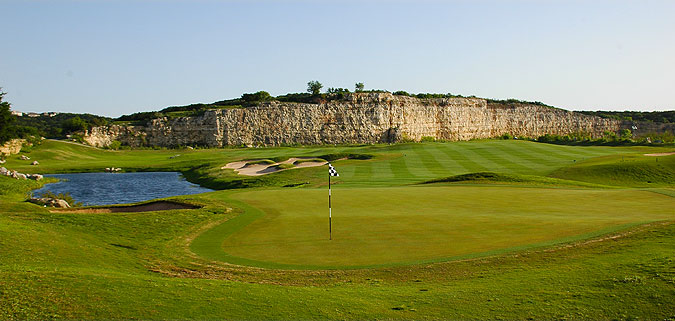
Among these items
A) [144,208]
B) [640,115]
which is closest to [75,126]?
[144,208]

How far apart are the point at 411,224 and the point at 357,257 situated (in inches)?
158

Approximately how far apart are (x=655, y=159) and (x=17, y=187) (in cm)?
4184

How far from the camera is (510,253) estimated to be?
1206cm

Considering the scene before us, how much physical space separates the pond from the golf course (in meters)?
10.6

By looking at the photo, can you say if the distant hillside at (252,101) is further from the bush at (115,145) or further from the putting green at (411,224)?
the putting green at (411,224)

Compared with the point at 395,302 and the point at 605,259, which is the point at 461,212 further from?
the point at 395,302

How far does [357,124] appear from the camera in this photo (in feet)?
271

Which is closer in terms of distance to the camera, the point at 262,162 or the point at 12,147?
the point at 262,162

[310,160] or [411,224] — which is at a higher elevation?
[310,160]

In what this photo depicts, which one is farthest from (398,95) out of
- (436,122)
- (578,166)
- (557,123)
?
(578,166)

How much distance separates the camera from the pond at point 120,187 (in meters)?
32.2

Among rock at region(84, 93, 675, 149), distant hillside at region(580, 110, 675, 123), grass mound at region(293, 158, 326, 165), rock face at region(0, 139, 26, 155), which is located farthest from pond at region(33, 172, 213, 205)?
distant hillside at region(580, 110, 675, 123)

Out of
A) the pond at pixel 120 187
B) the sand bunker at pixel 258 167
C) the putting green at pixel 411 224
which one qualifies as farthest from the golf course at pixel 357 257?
the sand bunker at pixel 258 167

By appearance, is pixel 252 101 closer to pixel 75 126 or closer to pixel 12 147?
pixel 75 126
